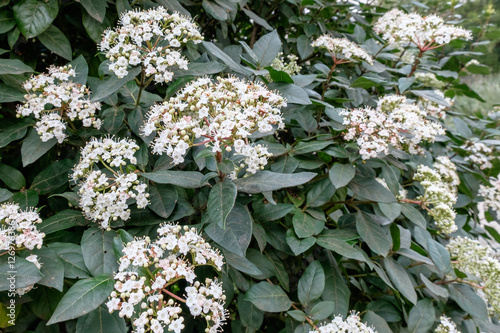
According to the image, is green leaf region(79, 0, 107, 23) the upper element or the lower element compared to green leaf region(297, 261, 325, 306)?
upper

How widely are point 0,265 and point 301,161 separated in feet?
4.19

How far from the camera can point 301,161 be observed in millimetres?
1756

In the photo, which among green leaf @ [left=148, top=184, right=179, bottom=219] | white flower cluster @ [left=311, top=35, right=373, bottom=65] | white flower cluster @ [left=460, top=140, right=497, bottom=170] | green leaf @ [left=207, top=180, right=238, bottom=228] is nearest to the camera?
green leaf @ [left=207, top=180, right=238, bottom=228]

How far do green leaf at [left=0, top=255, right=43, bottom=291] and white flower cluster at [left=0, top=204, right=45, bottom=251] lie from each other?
2.6 inches

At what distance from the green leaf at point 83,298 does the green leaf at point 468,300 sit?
1712 millimetres

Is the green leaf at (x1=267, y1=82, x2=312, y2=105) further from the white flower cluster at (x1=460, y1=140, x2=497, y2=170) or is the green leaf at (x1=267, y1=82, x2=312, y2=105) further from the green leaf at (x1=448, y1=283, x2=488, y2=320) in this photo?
the white flower cluster at (x1=460, y1=140, x2=497, y2=170)

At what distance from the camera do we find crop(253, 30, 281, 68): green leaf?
183 cm

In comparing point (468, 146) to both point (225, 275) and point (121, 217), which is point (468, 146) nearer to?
point (225, 275)

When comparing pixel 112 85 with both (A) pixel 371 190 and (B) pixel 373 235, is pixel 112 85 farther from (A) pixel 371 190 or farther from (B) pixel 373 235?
(B) pixel 373 235

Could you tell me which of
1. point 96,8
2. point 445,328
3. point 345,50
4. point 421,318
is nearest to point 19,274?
point 96,8

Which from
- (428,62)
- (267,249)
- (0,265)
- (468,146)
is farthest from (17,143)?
(468,146)

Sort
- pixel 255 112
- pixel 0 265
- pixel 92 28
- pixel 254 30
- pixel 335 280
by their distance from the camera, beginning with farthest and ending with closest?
pixel 254 30 < pixel 92 28 < pixel 335 280 < pixel 255 112 < pixel 0 265

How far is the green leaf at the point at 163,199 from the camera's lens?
139cm

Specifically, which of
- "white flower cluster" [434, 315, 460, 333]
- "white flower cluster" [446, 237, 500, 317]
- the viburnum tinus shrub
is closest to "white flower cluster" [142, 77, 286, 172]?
the viburnum tinus shrub
